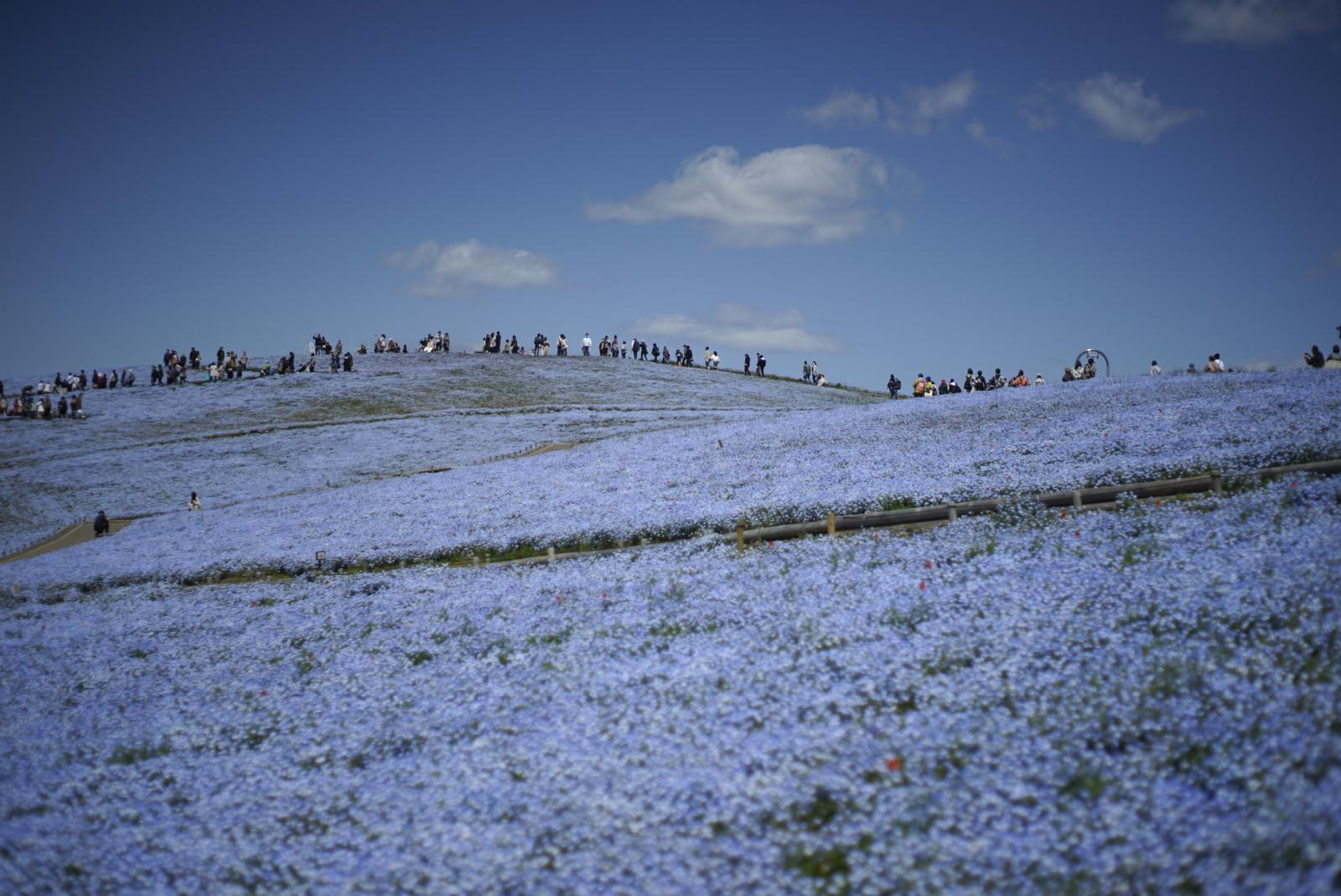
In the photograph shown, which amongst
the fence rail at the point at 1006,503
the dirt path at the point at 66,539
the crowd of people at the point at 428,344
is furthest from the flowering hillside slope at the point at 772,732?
the crowd of people at the point at 428,344

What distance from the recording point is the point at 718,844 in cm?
889

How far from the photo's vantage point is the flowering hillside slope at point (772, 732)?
8.35m

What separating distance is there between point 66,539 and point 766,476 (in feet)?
93.6

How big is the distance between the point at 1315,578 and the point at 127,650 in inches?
872

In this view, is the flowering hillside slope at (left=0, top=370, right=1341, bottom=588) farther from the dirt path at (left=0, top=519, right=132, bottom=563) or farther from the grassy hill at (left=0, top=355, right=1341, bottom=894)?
the dirt path at (left=0, top=519, right=132, bottom=563)

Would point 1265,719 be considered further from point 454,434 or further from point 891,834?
point 454,434

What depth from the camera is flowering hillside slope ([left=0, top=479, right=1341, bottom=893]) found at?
8352 mm

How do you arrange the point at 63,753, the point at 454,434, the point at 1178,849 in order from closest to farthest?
1. the point at 1178,849
2. the point at 63,753
3. the point at 454,434

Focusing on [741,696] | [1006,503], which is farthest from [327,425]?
[741,696]

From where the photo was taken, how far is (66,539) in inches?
1305

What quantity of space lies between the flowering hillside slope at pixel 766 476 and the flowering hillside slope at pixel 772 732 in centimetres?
359

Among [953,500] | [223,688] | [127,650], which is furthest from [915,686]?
[127,650]

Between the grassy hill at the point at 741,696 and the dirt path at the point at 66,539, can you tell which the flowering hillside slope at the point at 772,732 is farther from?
the dirt path at the point at 66,539

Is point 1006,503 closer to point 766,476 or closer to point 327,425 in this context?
point 766,476
